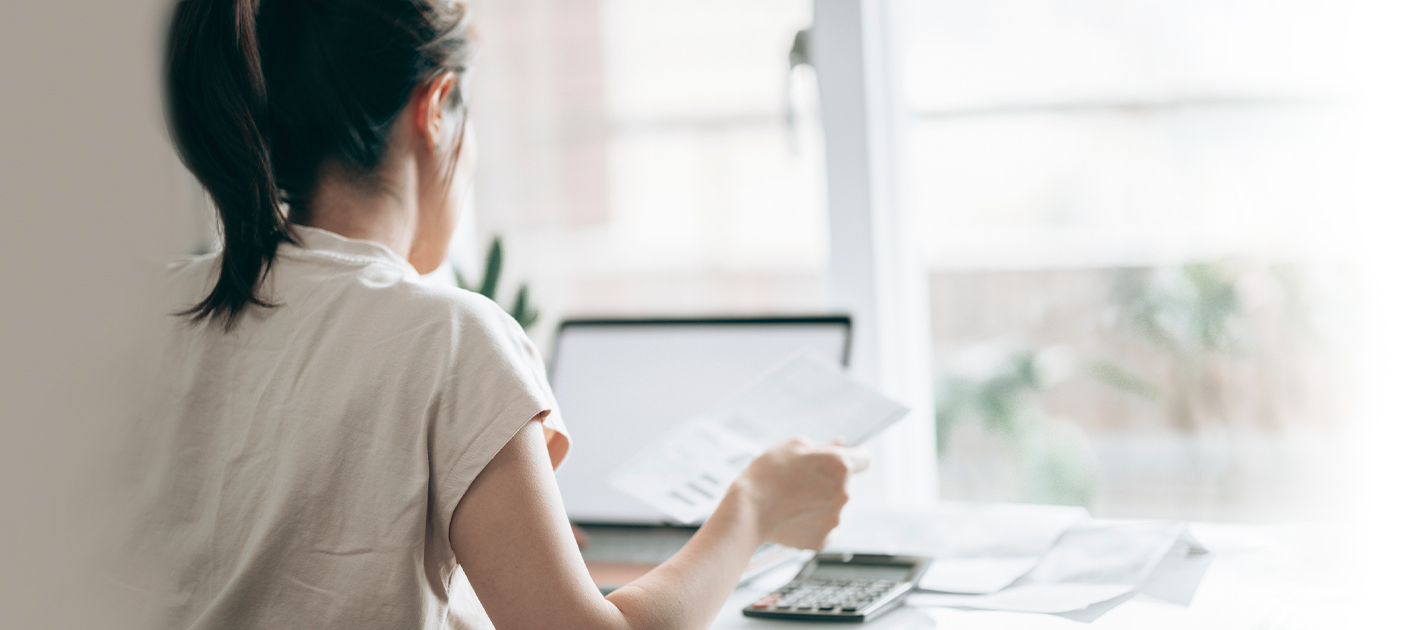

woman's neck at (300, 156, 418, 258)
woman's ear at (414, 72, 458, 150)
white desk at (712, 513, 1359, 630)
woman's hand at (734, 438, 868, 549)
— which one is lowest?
white desk at (712, 513, 1359, 630)

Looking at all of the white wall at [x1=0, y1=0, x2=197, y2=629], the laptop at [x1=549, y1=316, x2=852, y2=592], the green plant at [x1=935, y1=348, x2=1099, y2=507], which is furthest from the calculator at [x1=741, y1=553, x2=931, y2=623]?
the white wall at [x1=0, y1=0, x2=197, y2=629]

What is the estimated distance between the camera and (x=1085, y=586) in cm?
92

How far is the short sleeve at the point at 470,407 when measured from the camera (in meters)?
0.64

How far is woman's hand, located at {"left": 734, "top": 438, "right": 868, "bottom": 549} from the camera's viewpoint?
0.85m

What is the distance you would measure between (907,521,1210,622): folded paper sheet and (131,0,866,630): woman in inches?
11.2

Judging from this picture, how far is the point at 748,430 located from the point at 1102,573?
365mm

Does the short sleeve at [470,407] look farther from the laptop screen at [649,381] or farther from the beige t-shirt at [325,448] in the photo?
the laptop screen at [649,381]

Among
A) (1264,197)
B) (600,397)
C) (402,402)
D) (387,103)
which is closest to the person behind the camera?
(402,402)

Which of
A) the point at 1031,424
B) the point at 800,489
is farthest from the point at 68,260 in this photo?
the point at 1031,424

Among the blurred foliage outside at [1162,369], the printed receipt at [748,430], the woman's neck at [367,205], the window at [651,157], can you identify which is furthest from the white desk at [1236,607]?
the window at [651,157]

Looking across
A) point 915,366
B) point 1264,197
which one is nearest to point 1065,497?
point 915,366

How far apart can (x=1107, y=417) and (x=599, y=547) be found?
2.30ft

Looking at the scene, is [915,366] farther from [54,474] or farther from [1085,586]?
[54,474]

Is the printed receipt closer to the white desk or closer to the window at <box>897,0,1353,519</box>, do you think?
the white desk
